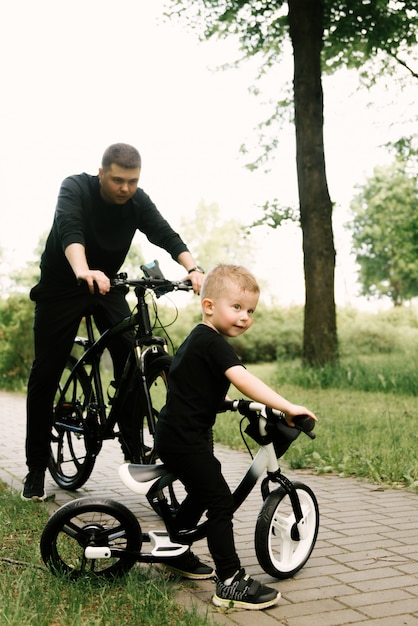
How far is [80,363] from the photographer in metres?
5.25

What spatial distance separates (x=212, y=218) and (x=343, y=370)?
4438cm

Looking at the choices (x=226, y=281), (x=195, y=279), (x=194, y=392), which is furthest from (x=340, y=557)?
(x=195, y=279)

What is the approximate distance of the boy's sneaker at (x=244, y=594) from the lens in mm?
3061

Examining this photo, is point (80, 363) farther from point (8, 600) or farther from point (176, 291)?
point (8, 600)

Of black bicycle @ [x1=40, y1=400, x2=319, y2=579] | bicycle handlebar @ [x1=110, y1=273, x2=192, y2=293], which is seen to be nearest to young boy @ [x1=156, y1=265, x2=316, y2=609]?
black bicycle @ [x1=40, y1=400, x2=319, y2=579]

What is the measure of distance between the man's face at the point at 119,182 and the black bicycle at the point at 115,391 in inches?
17.1

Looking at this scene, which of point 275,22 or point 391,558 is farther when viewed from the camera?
point 275,22

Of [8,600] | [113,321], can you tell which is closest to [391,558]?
[8,600]

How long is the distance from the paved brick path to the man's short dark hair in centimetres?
198

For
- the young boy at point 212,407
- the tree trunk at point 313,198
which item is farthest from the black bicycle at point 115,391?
the tree trunk at point 313,198

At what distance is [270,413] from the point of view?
3.22 meters

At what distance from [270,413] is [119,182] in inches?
71.8

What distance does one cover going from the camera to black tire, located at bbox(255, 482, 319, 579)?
3297mm

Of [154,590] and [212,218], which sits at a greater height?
[212,218]
